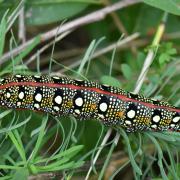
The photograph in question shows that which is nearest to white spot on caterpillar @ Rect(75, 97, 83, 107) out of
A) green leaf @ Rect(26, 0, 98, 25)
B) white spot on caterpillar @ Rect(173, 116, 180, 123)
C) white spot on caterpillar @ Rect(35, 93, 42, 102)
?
white spot on caterpillar @ Rect(35, 93, 42, 102)

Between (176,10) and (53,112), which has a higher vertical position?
(176,10)

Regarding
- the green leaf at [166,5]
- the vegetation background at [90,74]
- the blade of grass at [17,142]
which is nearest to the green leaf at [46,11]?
the vegetation background at [90,74]

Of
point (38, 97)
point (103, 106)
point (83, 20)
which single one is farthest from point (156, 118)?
point (83, 20)

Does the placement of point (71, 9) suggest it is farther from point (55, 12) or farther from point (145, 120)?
point (145, 120)

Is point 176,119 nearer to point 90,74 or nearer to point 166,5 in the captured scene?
point 166,5

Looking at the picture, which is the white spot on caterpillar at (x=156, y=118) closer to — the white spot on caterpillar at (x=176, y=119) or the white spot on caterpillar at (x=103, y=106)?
the white spot on caterpillar at (x=176, y=119)

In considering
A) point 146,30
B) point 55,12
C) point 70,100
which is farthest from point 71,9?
point 70,100
